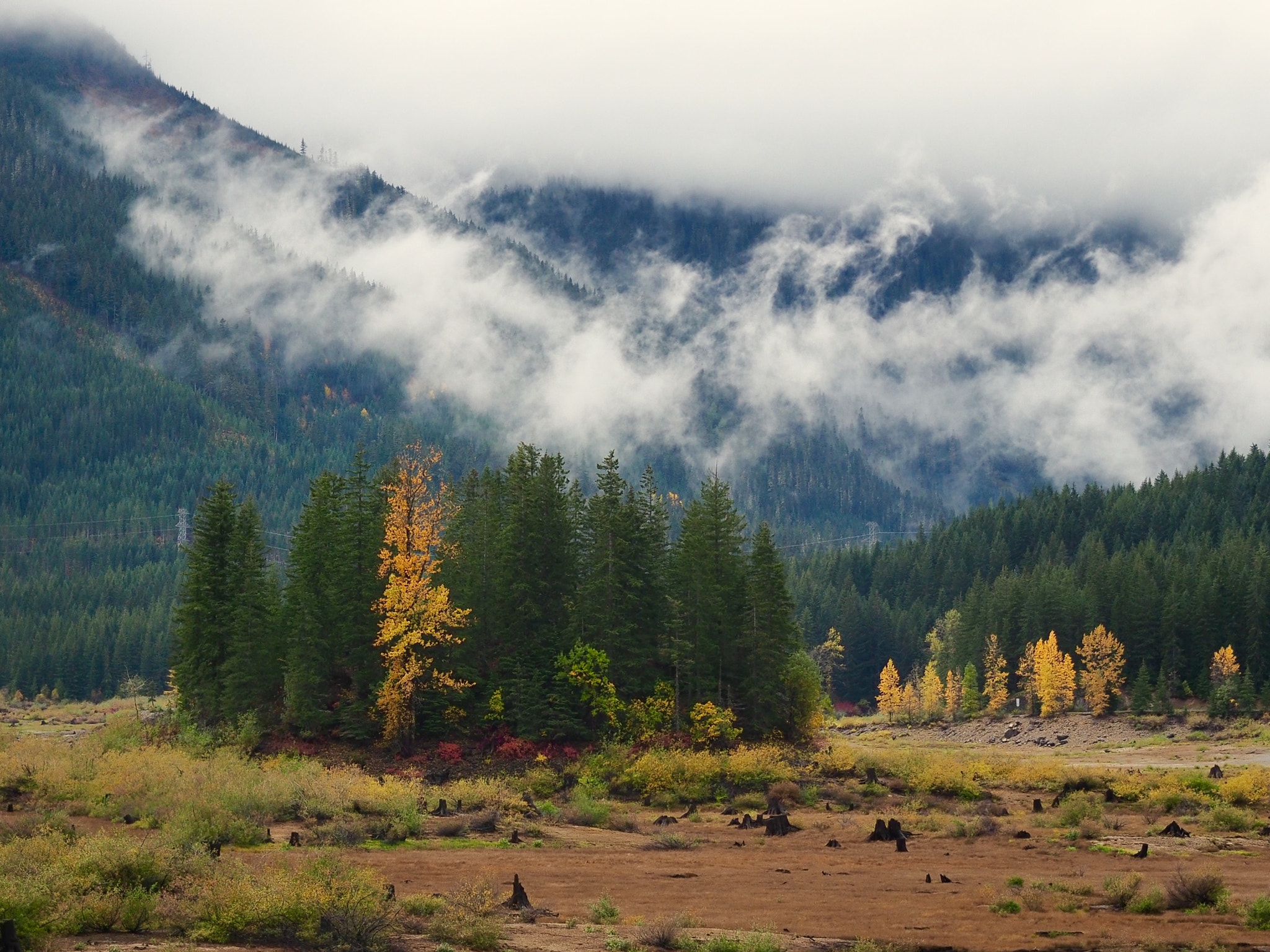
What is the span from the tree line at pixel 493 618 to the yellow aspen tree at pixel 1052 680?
59360mm

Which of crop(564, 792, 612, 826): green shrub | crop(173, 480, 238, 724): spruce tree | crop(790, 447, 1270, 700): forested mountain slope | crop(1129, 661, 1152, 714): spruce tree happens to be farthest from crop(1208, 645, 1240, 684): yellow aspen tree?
crop(173, 480, 238, 724): spruce tree

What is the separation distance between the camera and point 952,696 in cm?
14488

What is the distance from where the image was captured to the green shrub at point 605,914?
92.8 ft

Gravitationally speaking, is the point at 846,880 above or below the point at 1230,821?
below

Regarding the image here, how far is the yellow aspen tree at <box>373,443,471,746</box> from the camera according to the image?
207 feet

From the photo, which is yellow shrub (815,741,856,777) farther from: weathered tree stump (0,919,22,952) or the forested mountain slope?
the forested mountain slope

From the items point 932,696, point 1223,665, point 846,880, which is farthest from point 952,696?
point 846,880

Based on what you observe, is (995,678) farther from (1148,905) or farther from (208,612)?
(1148,905)

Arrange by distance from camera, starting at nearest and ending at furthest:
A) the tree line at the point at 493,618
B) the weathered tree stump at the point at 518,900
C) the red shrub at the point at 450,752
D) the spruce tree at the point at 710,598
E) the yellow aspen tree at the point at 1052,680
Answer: the weathered tree stump at the point at 518,900, the red shrub at the point at 450,752, the tree line at the point at 493,618, the spruce tree at the point at 710,598, the yellow aspen tree at the point at 1052,680

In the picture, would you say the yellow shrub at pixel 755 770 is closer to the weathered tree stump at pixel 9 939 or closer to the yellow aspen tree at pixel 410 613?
the yellow aspen tree at pixel 410 613

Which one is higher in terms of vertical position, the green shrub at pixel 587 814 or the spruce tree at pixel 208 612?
the spruce tree at pixel 208 612

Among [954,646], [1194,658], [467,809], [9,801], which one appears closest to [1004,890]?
[467,809]

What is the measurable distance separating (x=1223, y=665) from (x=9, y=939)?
123m

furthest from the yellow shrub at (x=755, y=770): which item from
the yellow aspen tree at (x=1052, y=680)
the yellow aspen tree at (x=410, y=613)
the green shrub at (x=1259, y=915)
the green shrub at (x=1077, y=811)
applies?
the yellow aspen tree at (x=1052, y=680)
